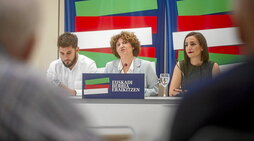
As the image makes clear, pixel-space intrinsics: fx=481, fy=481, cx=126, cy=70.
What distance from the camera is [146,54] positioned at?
6637 millimetres

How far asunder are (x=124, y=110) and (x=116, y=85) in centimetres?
47

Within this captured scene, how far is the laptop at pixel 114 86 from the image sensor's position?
352 cm

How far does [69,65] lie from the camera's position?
5484 mm

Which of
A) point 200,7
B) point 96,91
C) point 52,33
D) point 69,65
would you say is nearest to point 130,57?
point 69,65

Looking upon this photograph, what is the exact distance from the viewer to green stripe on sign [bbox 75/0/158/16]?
6.71 metres

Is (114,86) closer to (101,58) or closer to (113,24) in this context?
(101,58)

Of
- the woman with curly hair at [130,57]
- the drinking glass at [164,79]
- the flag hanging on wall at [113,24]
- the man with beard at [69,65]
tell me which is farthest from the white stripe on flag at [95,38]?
the drinking glass at [164,79]

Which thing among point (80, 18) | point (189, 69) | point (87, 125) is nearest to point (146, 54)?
point (80, 18)

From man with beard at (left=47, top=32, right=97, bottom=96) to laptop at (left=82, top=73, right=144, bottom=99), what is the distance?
1.73 meters

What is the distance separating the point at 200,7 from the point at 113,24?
122 centimetres

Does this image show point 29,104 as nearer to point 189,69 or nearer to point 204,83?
point 204,83

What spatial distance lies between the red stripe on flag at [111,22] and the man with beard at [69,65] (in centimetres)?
111

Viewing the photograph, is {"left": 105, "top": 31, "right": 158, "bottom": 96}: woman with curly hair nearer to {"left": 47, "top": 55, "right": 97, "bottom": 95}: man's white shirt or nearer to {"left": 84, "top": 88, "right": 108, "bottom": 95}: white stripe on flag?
{"left": 47, "top": 55, "right": 97, "bottom": 95}: man's white shirt

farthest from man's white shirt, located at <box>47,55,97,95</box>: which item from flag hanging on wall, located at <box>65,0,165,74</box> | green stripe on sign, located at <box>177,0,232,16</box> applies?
green stripe on sign, located at <box>177,0,232,16</box>
